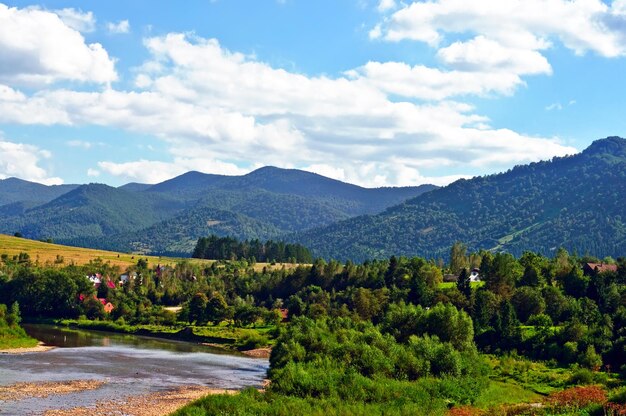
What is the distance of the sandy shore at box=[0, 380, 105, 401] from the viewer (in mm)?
73819

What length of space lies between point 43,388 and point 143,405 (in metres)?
14.5

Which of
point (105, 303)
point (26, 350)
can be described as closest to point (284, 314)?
point (105, 303)

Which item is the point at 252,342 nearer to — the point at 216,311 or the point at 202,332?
the point at 202,332

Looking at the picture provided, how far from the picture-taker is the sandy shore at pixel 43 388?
73819 millimetres

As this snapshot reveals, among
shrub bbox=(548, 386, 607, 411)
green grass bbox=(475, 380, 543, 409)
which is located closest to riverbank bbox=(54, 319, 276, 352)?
green grass bbox=(475, 380, 543, 409)

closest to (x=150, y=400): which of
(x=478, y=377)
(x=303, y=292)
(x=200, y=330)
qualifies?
(x=478, y=377)

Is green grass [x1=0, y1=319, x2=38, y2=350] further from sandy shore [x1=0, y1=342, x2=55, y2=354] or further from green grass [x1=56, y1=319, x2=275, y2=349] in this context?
green grass [x1=56, y1=319, x2=275, y2=349]

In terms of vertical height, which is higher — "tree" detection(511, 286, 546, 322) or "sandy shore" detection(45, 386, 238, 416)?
"tree" detection(511, 286, 546, 322)

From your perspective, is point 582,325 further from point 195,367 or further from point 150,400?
point 150,400

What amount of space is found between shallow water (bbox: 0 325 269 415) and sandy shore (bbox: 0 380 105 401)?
5.46 feet

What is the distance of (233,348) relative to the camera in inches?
5295

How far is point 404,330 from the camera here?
105688 mm

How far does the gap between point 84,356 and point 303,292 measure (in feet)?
258

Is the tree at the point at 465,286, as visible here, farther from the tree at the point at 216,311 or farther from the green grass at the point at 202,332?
the tree at the point at 216,311
